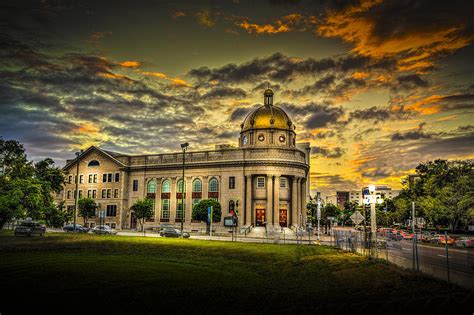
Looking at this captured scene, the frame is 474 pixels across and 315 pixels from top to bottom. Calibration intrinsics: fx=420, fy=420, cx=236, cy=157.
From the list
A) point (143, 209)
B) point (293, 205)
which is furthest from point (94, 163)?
point (293, 205)

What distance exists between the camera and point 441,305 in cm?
1340

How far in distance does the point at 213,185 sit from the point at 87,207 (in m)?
25.9

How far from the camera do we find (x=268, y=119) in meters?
82.8

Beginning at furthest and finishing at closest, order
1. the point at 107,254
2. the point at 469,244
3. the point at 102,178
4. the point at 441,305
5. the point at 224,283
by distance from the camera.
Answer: the point at 102,178 < the point at 469,244 < the point at 107,254 < the point at 224,283 < the point at 441,305

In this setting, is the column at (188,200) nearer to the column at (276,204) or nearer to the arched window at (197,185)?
the arched window at (197,185)

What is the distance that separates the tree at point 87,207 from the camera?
83250mm

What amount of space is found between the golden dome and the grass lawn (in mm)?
56910

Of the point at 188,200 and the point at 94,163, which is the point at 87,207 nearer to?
the point at 94,163

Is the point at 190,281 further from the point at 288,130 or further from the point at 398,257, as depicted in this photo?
the point at 288,130

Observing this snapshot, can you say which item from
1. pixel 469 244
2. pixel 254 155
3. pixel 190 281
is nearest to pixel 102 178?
pixel 254 155

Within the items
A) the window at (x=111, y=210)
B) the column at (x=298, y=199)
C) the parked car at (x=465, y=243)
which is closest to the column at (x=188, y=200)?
the window at (x=111, y=210)

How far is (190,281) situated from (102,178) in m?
75.5

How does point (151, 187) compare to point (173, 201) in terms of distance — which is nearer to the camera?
point (173, 201)

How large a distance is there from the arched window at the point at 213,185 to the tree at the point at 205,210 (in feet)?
18.3
